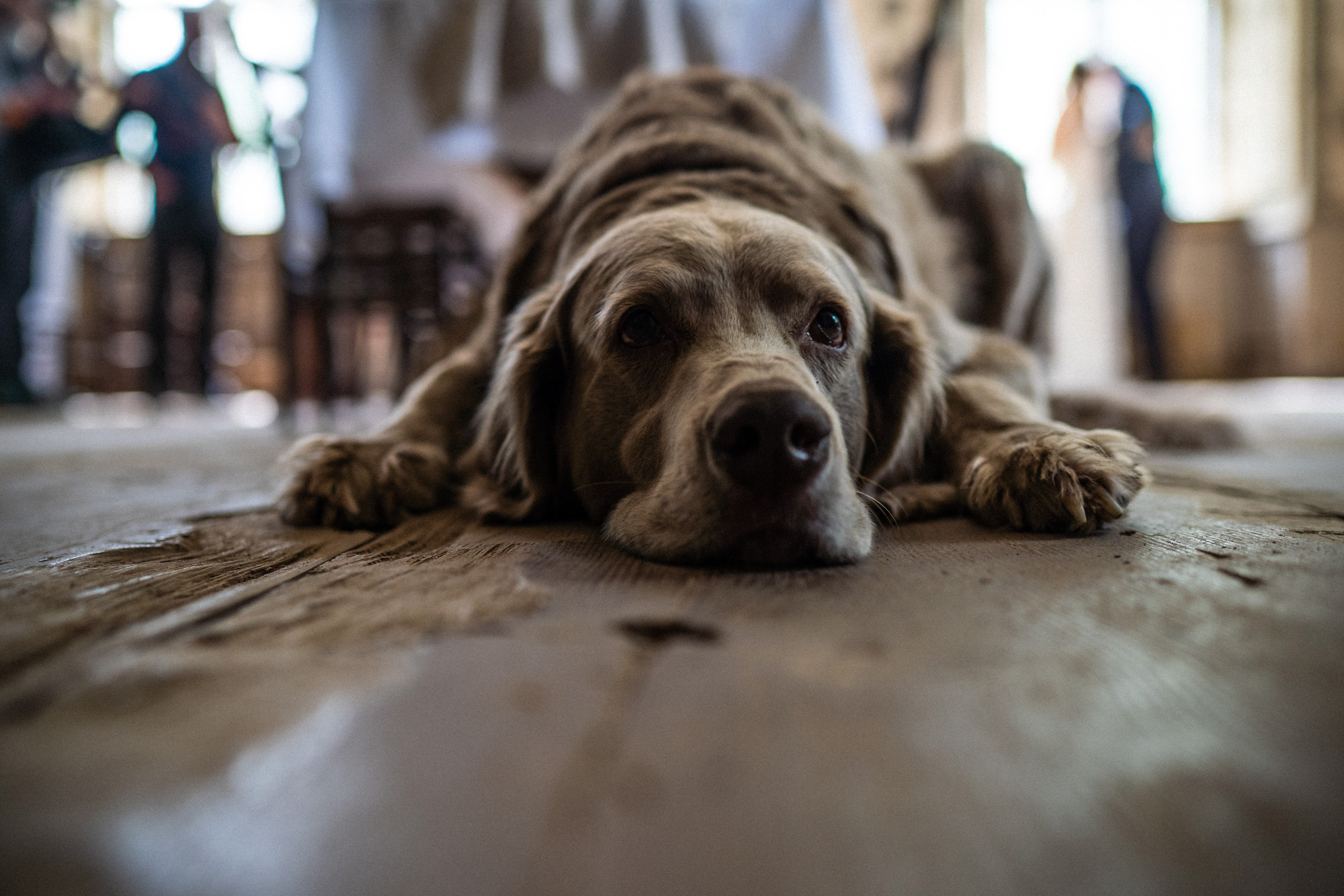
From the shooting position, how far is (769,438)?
46.8 inches

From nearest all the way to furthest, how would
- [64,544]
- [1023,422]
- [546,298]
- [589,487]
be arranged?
[64,544], [589,487], [1023,422], [546,298]

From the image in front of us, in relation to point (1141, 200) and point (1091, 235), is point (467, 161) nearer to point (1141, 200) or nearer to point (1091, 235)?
point (1141, 200)

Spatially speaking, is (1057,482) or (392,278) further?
(392,278)

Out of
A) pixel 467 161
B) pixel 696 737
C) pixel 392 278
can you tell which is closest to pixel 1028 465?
pixel 696 737

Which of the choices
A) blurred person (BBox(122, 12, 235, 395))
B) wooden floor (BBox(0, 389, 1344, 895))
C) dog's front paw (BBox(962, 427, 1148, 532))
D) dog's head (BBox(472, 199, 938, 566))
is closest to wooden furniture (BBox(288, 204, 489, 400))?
blurred person (BBox(122, 12, 235, 395))

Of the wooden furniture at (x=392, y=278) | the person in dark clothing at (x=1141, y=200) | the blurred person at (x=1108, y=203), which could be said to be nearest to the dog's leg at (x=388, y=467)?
the wooden furniture at (x=392, y=278)

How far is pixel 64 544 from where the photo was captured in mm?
1409

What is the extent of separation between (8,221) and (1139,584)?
831 centimetres

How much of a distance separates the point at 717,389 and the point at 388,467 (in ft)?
2.87

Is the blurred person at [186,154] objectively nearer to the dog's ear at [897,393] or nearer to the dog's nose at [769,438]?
the dog's ear at [897,393]

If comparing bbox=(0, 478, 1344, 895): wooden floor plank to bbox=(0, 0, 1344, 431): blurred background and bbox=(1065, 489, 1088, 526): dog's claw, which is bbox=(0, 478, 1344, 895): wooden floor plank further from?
bbox=(0, 0, 1344, 431): blurred background

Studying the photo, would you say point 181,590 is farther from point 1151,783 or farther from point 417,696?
point 1151,783

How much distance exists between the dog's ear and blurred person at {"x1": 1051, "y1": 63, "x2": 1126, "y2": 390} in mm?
6619

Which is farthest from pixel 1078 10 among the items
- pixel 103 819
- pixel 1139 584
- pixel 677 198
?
pixel 103 819
